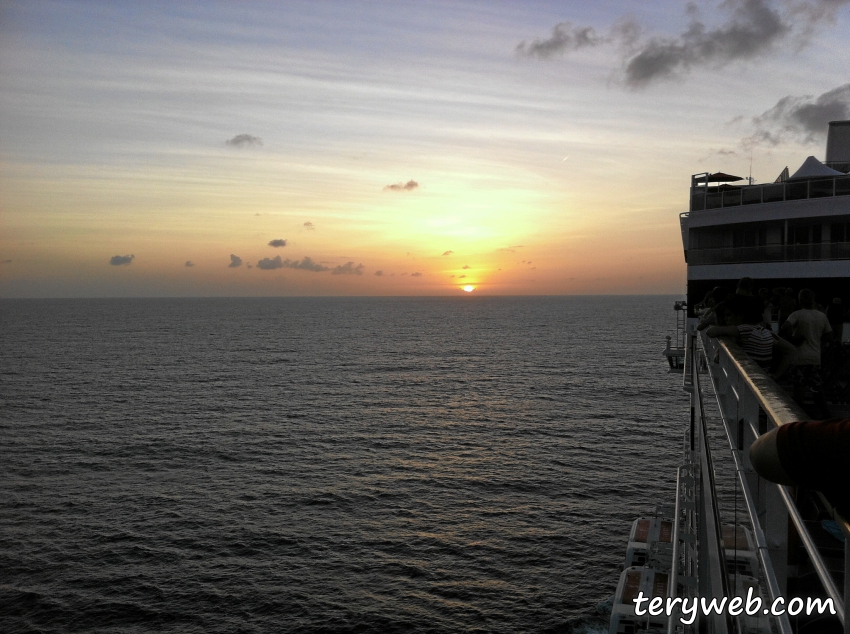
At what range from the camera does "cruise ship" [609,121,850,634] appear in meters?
2.87

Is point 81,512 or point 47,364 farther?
point 47,364

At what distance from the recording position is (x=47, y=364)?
90.6 m

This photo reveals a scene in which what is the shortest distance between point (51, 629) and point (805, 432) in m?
26.4

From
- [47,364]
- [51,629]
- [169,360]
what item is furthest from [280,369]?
[51,629]

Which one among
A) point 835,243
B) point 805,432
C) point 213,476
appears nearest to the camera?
point 805,432

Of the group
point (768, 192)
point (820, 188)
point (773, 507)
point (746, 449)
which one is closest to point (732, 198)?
point (768, 192)

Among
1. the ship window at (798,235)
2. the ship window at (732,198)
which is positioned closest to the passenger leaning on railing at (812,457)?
the ship window at (798,235)

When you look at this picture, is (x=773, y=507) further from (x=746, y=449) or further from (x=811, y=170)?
(x=811, y=170)

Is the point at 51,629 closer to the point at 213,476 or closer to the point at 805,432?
the point at 213,476

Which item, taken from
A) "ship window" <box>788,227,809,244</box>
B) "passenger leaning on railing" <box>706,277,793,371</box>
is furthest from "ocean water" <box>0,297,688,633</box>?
"passenger leaning on railing" <box>706,277,793,371</box>

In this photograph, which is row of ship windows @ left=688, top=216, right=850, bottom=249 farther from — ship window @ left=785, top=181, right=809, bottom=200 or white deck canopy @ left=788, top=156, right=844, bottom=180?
white deck canopy @ left=788, top=156, right=844, bottom=180

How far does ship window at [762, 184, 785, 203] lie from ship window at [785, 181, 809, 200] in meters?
0.13

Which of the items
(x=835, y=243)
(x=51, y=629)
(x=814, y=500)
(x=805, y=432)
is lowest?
(x=51, y=629)

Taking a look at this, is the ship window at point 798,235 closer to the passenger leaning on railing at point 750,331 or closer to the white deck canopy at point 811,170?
the white deck canopy at point 811,170
